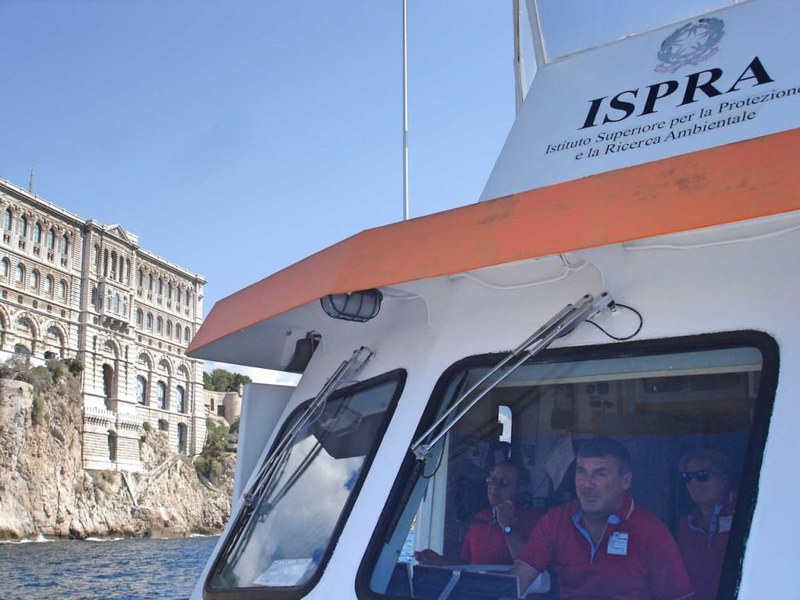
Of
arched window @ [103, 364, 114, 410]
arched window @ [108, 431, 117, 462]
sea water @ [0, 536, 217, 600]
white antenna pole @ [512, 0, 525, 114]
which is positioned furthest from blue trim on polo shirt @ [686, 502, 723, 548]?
arched window @ [103, 364, 114, 410]

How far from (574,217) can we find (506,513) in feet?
2.71

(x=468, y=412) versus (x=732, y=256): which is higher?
(x=732, y=256)

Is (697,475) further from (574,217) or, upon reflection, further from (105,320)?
(105,320)

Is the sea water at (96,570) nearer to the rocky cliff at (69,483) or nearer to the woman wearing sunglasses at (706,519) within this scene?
the rocky cliff at (69,483)

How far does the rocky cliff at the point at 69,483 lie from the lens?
5122 centimetres

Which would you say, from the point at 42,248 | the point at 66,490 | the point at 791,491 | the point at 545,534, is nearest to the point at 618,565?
the point at 545,534

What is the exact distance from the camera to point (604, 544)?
191cm

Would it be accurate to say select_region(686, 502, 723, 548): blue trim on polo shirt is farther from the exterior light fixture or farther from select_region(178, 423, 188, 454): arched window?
select_region(178, 423, 188, 454): arched window

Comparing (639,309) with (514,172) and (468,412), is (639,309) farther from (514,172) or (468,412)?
(514,172)

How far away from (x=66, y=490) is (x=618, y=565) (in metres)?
59.4

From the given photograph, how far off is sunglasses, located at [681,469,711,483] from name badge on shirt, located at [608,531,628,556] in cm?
19

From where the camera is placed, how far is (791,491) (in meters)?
1.64

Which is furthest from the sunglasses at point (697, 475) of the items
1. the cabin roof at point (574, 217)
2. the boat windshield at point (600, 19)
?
the boat windshield at point (600, 19)

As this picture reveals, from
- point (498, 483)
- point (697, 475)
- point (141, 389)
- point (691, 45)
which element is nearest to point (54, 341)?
point (141, 389)
